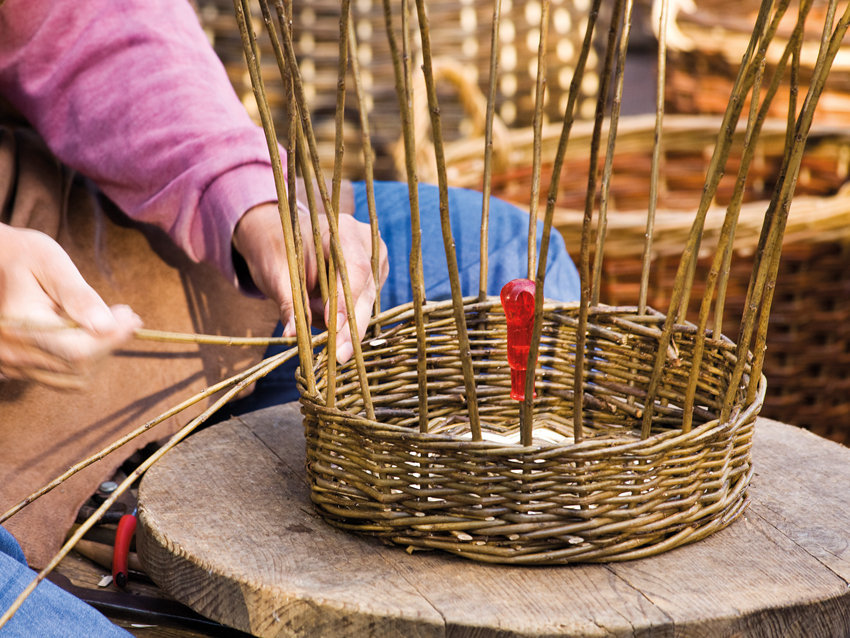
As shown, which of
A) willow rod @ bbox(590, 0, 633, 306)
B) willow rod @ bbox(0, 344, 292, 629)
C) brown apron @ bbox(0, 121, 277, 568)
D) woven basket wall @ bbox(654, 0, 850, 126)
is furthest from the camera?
woven basket wall @ bbox(654, 0, 850, 126)

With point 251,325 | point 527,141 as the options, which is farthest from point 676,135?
point 251,325

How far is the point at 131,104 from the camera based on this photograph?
859 mm

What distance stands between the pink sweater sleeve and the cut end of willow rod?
296 millimetres

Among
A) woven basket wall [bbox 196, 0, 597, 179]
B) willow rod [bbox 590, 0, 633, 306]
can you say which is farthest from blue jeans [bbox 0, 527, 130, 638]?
woven basket wall [bbox 196, 0, 597, 179]

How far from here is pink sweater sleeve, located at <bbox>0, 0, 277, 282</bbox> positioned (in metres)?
0.82

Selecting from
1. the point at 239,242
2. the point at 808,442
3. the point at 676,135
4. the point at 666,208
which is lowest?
the point at 666,208

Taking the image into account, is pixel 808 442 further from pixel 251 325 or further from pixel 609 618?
pixel 251 325

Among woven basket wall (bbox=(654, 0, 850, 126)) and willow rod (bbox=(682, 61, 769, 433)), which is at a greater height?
willow rod (bbox=(682, 61, 769, 433))

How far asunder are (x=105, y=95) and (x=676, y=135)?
1237 mm

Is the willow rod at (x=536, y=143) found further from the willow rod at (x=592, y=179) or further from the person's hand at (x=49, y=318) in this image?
the person's hand at (x=49, y=318)

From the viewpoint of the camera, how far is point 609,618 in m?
0.47

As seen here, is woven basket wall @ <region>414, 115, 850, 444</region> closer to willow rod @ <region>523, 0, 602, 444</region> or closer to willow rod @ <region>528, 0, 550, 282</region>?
willow rod @ <region>528, 0, 550, 282</region>

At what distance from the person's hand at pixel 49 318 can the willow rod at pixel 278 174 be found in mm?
107

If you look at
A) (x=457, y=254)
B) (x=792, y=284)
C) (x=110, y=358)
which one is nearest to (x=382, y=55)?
(x=792, y=284)
